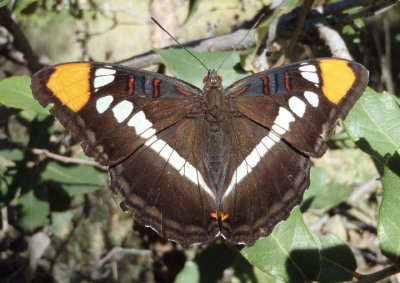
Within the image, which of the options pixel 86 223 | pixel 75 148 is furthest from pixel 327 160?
pixel 75 148

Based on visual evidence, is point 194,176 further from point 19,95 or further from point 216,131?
point 19,95

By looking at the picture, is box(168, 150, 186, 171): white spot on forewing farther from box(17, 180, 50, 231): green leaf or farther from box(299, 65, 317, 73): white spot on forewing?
box(17, 180, 50, 231): green leaf

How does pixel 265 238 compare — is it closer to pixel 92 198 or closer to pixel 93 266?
pixel 92 198

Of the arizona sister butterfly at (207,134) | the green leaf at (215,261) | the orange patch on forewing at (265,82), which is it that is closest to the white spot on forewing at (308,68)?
the arizona sister butterfly at (207,134)

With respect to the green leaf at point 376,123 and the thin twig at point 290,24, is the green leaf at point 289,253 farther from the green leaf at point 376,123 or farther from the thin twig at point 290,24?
the thin twig at point 290,24

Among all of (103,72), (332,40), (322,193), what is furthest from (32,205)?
(332,40)

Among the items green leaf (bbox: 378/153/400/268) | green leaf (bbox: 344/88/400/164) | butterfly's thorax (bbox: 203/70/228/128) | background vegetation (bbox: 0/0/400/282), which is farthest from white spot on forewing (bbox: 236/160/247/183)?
green leaf (bbox: 378/153/400/268)

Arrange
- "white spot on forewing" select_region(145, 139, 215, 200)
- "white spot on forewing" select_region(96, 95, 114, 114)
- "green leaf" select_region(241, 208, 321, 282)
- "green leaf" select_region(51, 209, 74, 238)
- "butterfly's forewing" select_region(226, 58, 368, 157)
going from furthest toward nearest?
"green leaf" select_region(51, 209, 74, 238) → "white spot on forewing" select_region(145, 139, 215, 200) → "white spot on forewing" select_region(96, 95, 114, 114) → "butterfly's forewing" select_region(226, 58, 368, 157) → "green leaf" select_region(241, 208, 321, 282)
